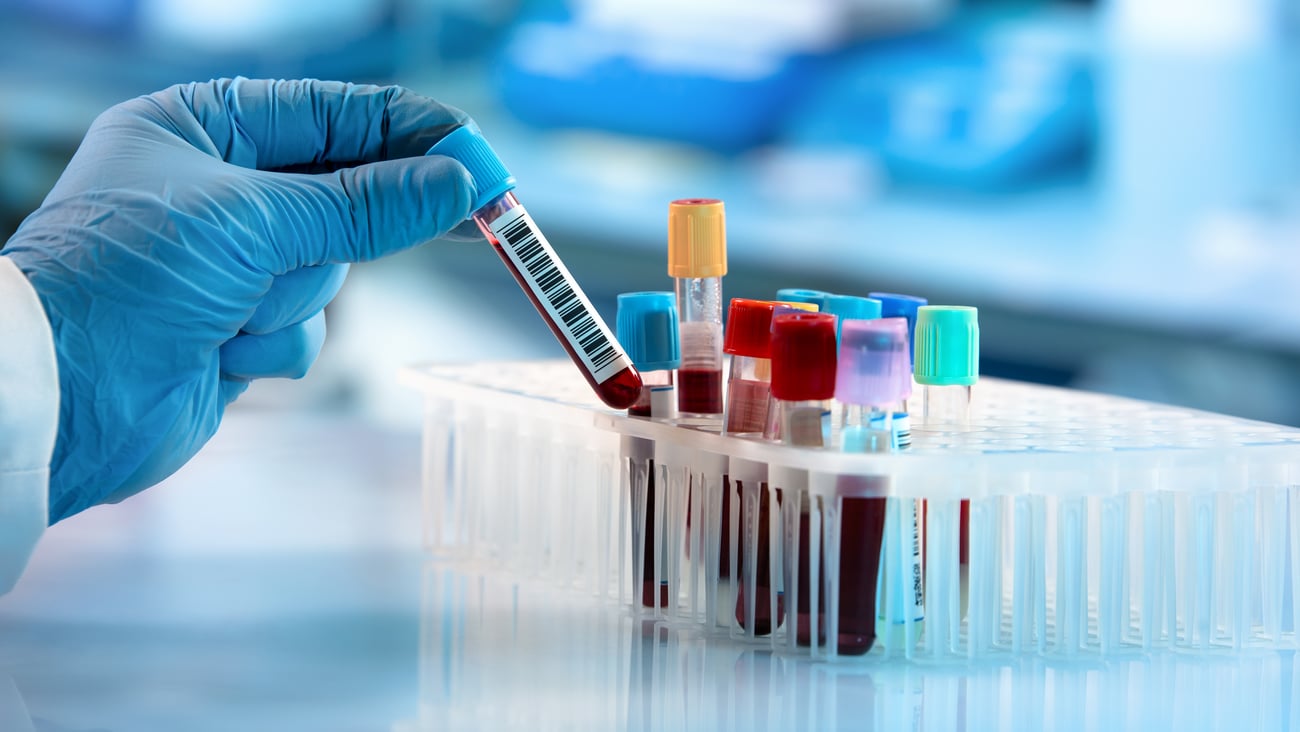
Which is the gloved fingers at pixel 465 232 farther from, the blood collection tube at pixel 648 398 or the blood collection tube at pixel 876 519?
the blood collection tube at pixel 876 519

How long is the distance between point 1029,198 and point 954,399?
197cm

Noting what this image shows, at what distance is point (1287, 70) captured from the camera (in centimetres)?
290

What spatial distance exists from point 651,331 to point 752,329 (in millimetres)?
103

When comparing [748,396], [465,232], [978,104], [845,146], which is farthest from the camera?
[845,146]

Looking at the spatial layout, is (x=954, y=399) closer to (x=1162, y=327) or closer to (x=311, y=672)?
(x=311, y=672)

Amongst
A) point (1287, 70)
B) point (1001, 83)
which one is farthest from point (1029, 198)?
point (1287, 70)

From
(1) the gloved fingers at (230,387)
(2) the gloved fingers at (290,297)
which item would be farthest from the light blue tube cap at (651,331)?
(1) the gloved fingers at (230,387)

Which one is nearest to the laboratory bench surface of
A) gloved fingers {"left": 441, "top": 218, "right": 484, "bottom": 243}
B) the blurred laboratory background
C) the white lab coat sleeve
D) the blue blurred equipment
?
the white lab coat sleeve

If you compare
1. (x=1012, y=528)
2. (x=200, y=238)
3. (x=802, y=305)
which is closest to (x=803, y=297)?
Answer: (x=802, y=305)

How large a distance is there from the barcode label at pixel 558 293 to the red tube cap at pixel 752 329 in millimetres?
104

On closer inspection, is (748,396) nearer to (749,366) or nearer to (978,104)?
(749,366)

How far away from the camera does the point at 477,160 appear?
112 centimetres

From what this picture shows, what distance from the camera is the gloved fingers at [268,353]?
3.94 ft

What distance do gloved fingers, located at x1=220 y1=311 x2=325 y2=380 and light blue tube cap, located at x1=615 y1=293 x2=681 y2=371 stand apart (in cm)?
31
